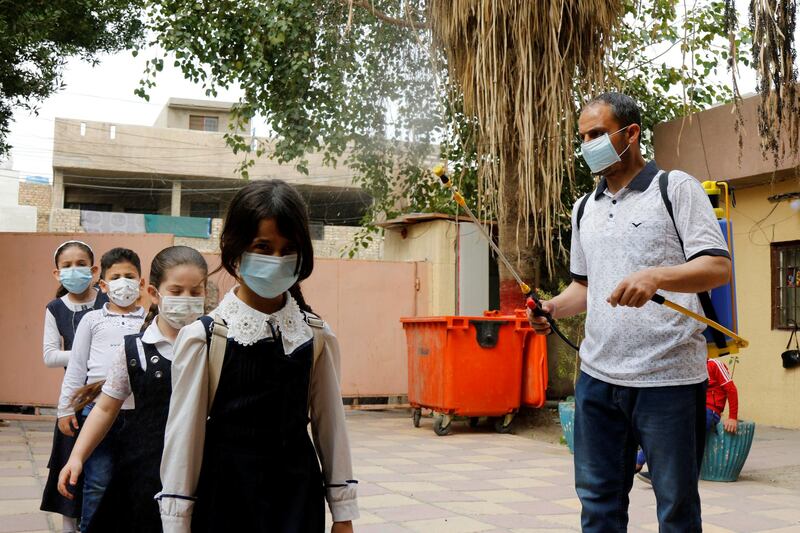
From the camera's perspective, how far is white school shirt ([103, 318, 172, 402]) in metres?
2.93

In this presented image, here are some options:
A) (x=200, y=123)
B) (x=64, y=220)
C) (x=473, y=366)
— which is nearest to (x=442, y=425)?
(x=473, y=366)

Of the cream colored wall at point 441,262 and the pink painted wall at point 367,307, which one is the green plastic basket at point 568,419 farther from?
the pink painted wall at point 367,307

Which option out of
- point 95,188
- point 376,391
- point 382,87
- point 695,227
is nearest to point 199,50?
point 382,87

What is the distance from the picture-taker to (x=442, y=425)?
875 cm

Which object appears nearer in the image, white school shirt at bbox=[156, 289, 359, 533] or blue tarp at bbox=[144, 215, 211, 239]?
white school shirt at bbox=[156, 289, 359, 533]

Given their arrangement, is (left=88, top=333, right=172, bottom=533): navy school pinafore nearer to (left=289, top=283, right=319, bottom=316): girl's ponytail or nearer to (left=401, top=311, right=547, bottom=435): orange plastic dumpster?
(left=289, top=283, right=319, bottom=316): girl's ponytail

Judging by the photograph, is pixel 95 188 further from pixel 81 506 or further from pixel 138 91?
pixel 81 506

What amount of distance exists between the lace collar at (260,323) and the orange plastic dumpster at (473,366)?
644 centimetres

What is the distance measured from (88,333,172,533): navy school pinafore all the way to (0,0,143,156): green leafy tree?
6803 mm

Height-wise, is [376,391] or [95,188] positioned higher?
[95,188]

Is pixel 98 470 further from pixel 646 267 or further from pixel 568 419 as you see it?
pixel 568 419

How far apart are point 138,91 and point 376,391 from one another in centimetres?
489

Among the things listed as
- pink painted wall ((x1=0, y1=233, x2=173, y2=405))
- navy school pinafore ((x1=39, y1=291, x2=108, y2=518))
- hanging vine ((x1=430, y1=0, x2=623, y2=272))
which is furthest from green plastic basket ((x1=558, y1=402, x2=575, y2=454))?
pink painted wall ((x1=0, y1=233, x2=173, y2=405))

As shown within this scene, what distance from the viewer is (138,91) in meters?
11.0
